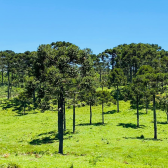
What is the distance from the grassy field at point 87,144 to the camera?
1828cm

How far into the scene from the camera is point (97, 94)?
50.6m

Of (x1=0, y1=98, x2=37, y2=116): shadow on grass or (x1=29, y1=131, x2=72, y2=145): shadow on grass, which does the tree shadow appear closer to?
(x1=0, y1=98, x2=37, y2=116): shadow on grass

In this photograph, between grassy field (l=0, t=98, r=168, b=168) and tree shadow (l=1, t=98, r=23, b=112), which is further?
tree shadow (l=1, t=98, r=23, b=112)

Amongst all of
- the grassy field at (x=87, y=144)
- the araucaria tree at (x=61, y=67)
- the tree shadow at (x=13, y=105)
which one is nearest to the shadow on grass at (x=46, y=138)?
the grassy field at (x=87, y=144)

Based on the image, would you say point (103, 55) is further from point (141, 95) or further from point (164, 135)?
point (164, 135)

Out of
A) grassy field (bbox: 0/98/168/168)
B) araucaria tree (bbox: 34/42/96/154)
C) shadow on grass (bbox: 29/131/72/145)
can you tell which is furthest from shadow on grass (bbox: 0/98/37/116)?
araucaria tree (bbox: 34/42/96/154)

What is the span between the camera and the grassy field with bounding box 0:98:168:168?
1828 centimetres

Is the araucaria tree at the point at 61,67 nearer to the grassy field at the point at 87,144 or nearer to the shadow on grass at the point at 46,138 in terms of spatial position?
the grassy field at the point at 87,144

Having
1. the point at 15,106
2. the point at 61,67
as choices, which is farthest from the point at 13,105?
the point at 61,67

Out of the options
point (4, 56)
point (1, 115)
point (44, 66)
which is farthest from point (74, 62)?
point (4, 56)

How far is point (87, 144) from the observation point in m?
29.8

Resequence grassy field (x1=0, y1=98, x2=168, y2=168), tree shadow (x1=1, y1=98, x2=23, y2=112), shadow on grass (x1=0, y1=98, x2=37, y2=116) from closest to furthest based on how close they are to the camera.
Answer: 1. grassy field (x1=0, y1=98, x2=168, y2=168)
2. shadow on grass (x1=0, y1=98, x2=37, y2=116)
3. tree shadow (x1=1, y1=98, x2=23, y2=112)

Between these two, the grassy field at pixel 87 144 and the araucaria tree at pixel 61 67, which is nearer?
the grassy field at pixel 87 144

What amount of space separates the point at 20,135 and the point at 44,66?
19601mm
